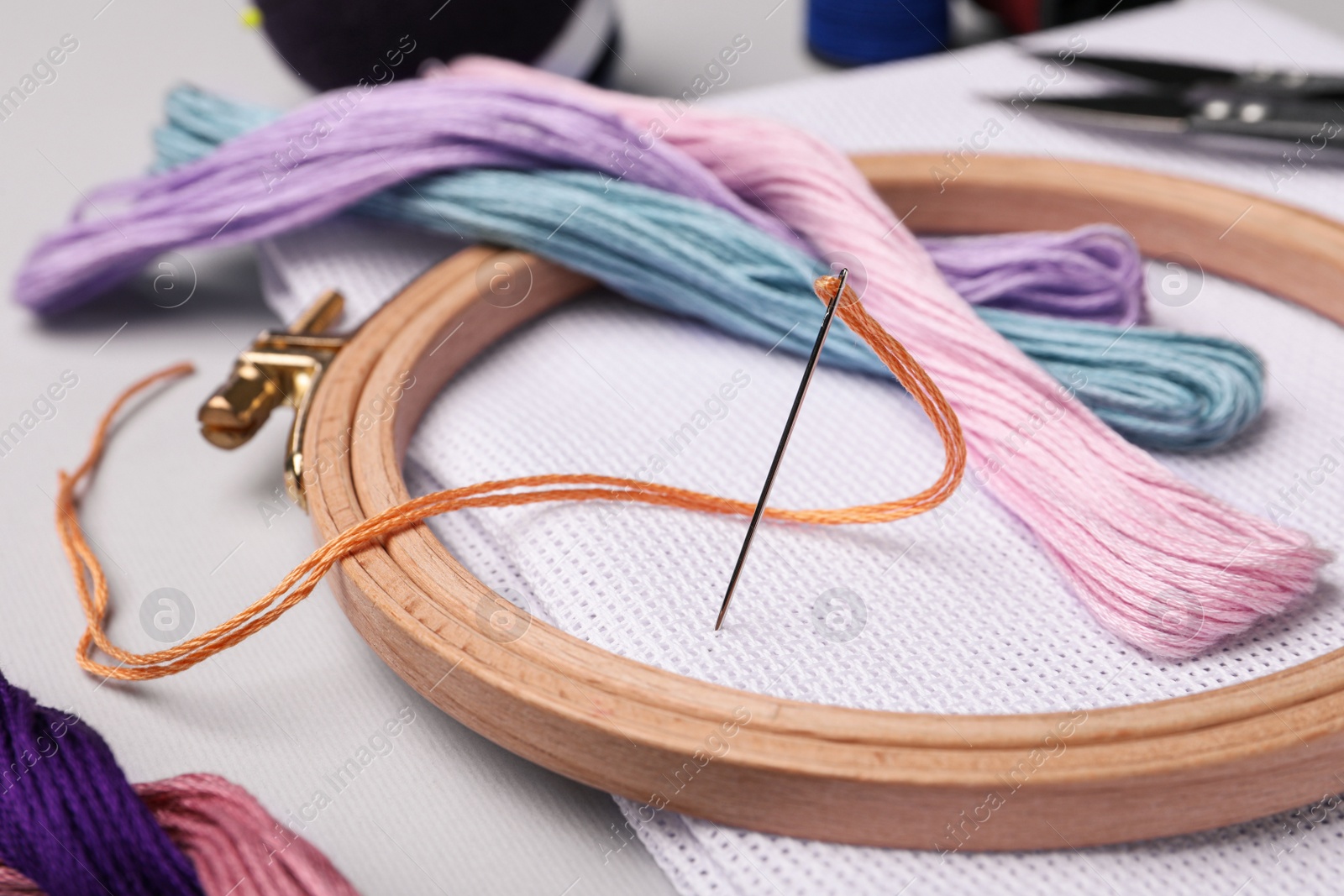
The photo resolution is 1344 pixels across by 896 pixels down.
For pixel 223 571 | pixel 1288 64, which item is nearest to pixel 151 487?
pixel 223 571

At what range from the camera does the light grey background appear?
0.62 metres

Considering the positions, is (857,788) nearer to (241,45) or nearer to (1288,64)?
(1288,64)

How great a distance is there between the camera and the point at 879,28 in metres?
1.37

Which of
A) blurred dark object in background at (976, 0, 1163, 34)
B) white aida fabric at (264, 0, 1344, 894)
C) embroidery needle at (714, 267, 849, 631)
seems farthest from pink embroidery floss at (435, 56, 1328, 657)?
blurred dark object in background at (976, 0, 1163, 34)

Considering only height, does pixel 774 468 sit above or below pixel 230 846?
above

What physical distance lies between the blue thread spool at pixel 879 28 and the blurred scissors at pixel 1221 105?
302 mm

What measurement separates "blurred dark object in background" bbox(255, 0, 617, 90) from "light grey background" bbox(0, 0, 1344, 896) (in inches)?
7.7

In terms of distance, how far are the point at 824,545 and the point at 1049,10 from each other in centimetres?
94

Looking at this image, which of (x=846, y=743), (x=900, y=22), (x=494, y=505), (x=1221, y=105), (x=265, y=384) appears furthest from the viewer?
(x=900, y=22)

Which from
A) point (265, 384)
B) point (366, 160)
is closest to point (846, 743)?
point (265, 384)

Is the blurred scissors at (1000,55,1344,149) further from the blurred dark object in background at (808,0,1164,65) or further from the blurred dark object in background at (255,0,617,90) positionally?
the blurred dark object in background at (255,0,617,90)

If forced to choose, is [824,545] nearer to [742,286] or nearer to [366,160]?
[742,286]

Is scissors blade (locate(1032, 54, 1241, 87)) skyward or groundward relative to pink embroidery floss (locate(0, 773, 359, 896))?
skyward

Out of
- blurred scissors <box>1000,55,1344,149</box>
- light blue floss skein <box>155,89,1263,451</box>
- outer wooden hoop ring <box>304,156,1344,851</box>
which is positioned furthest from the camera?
blurred scissors <box>1000,55,1344,149</box>
